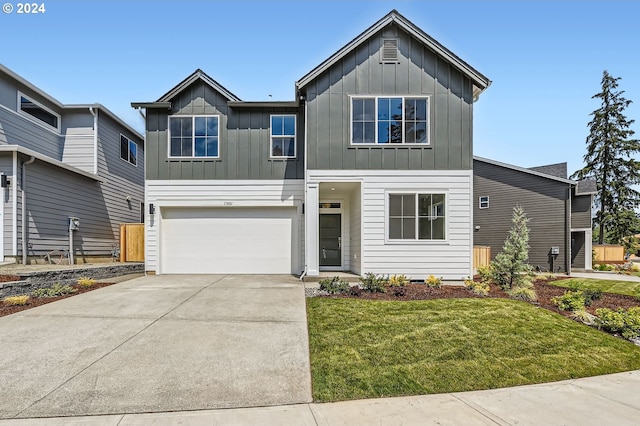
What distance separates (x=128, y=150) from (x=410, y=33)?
558 inches

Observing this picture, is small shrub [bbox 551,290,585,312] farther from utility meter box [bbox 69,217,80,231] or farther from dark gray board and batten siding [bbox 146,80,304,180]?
utility meter box [bbox 69,217,80,231]

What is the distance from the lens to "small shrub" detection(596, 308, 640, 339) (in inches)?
231

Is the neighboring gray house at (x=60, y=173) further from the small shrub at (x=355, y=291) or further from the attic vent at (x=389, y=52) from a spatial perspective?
the attic vent at (x=389, y=52)

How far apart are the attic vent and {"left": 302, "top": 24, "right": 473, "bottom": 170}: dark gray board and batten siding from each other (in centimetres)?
12

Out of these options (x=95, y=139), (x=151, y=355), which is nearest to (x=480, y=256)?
(x=151, y=355)

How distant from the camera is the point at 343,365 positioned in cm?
448

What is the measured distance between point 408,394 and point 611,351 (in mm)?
3652

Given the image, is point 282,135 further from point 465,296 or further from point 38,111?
point 38,111

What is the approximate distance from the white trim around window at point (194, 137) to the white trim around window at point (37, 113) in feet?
20.2

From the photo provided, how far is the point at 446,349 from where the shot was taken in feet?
16.4

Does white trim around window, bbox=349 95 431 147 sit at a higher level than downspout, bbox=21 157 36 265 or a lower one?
higher

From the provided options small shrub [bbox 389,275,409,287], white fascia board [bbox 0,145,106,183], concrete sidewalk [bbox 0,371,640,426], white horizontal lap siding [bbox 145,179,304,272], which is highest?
white fascia board [bbox 0,145,106,183]

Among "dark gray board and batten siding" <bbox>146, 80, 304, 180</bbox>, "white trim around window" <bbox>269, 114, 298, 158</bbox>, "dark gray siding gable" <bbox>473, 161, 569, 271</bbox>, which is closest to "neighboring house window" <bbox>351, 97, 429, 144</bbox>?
"dark gray board and batten siding" <bbox>146, 80, 304, 180</bbox>

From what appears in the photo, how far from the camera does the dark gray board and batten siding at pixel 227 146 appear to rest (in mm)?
11656
